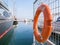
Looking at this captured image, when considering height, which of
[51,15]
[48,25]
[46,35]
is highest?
[51,15]

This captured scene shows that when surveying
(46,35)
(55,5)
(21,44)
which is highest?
(55,5)

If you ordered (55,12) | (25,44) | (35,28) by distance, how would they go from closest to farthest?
1. (55,12)
2. (35,28)
3. (25,44)

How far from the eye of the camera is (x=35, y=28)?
4891mm

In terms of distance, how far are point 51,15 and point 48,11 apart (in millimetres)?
135

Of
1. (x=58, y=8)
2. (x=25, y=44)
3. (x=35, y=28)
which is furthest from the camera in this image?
(x=25, y=44)

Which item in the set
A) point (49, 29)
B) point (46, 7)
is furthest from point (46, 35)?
point (46, 7)

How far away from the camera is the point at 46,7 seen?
358 cm

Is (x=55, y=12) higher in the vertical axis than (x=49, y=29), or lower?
higher

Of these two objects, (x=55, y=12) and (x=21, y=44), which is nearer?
(x=55, y=12)

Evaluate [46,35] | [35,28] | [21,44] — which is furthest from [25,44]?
[46,35]

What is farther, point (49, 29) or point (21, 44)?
point (21, 44)

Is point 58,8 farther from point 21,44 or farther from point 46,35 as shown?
point 21,44

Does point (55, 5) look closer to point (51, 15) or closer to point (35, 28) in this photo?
point (51, 15)

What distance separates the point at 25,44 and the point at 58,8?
33.3 feet
